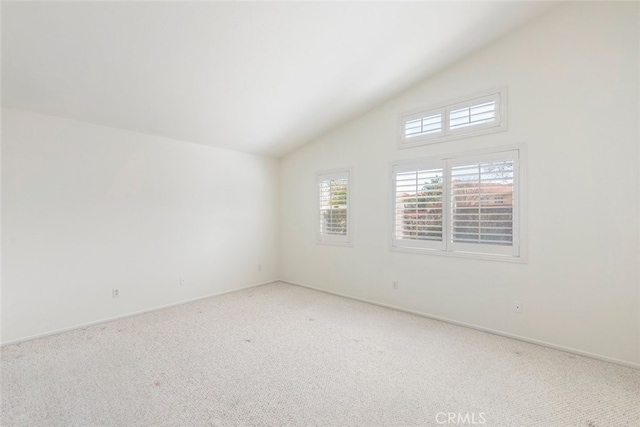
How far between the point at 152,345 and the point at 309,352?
61.0 inches

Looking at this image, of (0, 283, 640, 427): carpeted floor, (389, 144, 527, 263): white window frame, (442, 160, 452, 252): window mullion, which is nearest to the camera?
(0, 283, 640, 427): carpeted floor

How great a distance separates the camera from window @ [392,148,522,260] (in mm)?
2998

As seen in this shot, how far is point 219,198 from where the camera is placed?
4.64 m

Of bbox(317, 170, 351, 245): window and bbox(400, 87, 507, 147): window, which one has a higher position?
bbox(400, 87, 507, 147): window

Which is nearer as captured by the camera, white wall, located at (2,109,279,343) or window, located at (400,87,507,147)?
white wall, located at (2,109,279,343)

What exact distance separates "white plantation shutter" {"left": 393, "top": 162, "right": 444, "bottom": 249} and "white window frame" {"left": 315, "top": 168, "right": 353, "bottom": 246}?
2.43 feet

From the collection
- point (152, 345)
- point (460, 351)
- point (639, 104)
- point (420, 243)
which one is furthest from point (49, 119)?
point (639, 104)

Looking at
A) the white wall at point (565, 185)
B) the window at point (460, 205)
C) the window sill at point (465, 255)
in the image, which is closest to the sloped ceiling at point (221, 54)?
the white wall at point (565, 185)

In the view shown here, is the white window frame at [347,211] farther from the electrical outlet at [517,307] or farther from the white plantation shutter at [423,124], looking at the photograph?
the electrical outlet at [517,307]

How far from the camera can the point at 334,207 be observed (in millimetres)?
4621

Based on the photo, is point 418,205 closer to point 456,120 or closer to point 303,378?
point 456,120

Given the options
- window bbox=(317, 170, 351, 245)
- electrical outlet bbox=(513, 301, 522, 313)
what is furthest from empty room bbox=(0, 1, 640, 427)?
window bbox=(317, 170, 351, 245)

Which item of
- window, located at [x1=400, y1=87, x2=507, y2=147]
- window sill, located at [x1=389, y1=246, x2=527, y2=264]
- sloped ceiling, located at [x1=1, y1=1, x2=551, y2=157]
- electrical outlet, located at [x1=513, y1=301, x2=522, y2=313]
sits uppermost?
sloped ceiling, located at [x1=1, y1=1, x2=551, y2=157]

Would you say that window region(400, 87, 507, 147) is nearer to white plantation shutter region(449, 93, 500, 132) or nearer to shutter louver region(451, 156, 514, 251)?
white plantation shutter region(449, 93, 500, 132)
